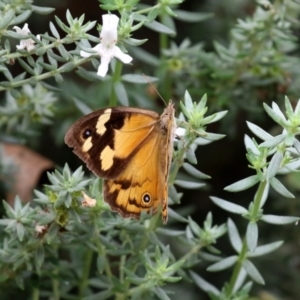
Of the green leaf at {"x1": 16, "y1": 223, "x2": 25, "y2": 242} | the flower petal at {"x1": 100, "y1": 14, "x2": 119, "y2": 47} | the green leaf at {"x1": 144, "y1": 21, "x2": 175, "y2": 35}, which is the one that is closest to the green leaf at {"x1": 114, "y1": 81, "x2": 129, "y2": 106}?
the green leaf at {"x1": 144, "y1": 21, "x2": 175, "y2": 35}

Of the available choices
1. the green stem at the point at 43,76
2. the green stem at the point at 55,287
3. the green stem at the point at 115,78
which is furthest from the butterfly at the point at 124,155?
the green stem at the point at 55,287

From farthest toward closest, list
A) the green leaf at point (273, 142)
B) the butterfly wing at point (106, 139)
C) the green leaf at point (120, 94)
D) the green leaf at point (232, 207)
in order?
the green leaf at point (120, 94), the green leaf at point (232, 207), the butterfly wing at point (106, 139), the green leaf at point (273, 142)

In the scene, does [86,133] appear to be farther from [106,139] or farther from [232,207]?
[232,207]

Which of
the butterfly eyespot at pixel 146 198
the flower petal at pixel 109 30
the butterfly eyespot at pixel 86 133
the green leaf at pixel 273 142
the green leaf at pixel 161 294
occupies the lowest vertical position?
the green leaf at pixel 161 294

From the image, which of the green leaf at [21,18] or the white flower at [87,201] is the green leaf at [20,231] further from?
the green leaf at [21,18]

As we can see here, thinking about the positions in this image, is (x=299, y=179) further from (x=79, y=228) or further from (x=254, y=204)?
(x=79, y=228)

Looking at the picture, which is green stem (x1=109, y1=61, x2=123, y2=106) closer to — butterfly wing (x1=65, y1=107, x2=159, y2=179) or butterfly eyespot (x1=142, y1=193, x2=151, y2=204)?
butterfly wing (x1=65, y1=107, x2=159, y2=179)
